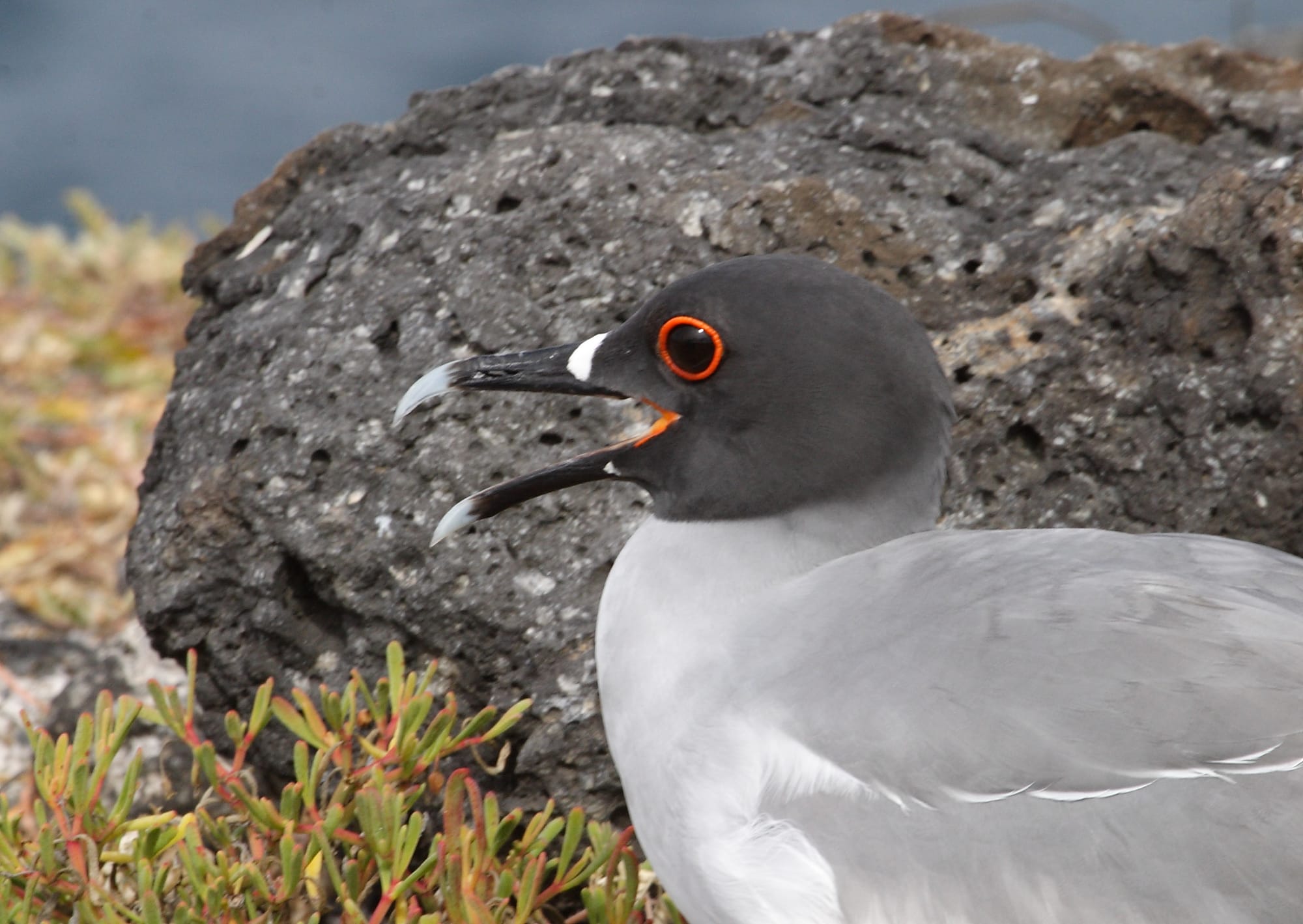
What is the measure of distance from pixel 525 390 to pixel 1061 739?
4.18 feet

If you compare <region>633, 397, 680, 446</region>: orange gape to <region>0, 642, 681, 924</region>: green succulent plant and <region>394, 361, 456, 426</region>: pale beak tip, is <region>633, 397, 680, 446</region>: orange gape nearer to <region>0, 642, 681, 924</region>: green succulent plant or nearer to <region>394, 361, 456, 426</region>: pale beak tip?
<region>394, 361, 456, 426</region>: pale beak tip

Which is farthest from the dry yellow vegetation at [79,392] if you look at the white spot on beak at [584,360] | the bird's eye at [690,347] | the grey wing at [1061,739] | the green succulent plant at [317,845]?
the grey wing at [1061,739]

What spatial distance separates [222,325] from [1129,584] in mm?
2606

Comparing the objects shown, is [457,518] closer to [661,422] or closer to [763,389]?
[661,422]

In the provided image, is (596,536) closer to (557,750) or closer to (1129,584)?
(557,750)

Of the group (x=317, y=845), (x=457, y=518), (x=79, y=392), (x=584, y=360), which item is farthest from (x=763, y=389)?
(x=79, y=392)

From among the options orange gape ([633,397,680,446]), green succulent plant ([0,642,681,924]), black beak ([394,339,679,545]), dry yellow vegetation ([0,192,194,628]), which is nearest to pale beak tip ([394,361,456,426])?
black beak ([394,339,679,545])

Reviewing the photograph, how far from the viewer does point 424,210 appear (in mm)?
3764

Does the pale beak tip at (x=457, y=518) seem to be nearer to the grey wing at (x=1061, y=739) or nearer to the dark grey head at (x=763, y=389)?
the dark grey head at (x=763, y=389)

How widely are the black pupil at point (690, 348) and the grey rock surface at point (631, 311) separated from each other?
660 millimetres

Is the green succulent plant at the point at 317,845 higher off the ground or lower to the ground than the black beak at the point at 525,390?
lower

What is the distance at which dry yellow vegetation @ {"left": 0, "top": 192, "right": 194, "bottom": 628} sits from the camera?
550 cm

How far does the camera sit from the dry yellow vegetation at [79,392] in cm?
550

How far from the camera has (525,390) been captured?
9.43 ft
